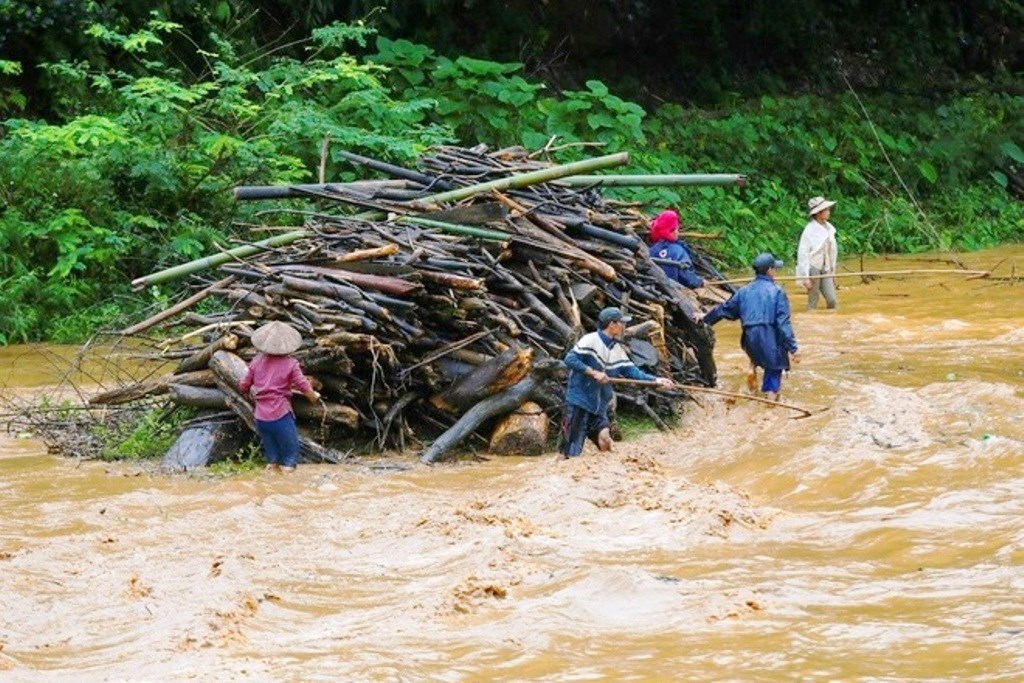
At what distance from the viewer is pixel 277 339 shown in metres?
10.5

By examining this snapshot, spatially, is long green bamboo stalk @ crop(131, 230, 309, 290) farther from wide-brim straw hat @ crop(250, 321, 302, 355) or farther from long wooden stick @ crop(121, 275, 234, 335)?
wide-brim straw hat @ crop(250, 321, 302, 355)

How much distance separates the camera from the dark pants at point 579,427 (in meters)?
11.1

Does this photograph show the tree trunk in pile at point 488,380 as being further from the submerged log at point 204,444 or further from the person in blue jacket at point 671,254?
the person in blue jacket at point 671,254

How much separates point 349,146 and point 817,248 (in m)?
5.76

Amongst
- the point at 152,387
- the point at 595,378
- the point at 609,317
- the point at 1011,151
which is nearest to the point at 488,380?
the point at 595,378

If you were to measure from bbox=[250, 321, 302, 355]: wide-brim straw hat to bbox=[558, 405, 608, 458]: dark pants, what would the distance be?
2.02 metres

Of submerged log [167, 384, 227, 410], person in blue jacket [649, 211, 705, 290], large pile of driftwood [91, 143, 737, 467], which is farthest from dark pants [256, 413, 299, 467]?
person in blue jacket [649, 211, 705, 290]

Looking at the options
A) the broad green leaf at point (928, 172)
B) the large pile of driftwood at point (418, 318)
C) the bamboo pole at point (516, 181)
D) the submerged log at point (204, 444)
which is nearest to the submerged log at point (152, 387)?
the large pile of driftwood at point (418, 318)

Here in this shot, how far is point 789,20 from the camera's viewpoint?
2917cm

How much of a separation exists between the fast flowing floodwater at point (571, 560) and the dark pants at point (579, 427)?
14 cm

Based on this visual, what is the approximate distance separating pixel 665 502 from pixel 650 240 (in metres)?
5.44

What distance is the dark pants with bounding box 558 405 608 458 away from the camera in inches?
436

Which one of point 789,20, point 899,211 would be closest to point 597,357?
point 899,211

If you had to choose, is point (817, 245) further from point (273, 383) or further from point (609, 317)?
point (273, 383)
